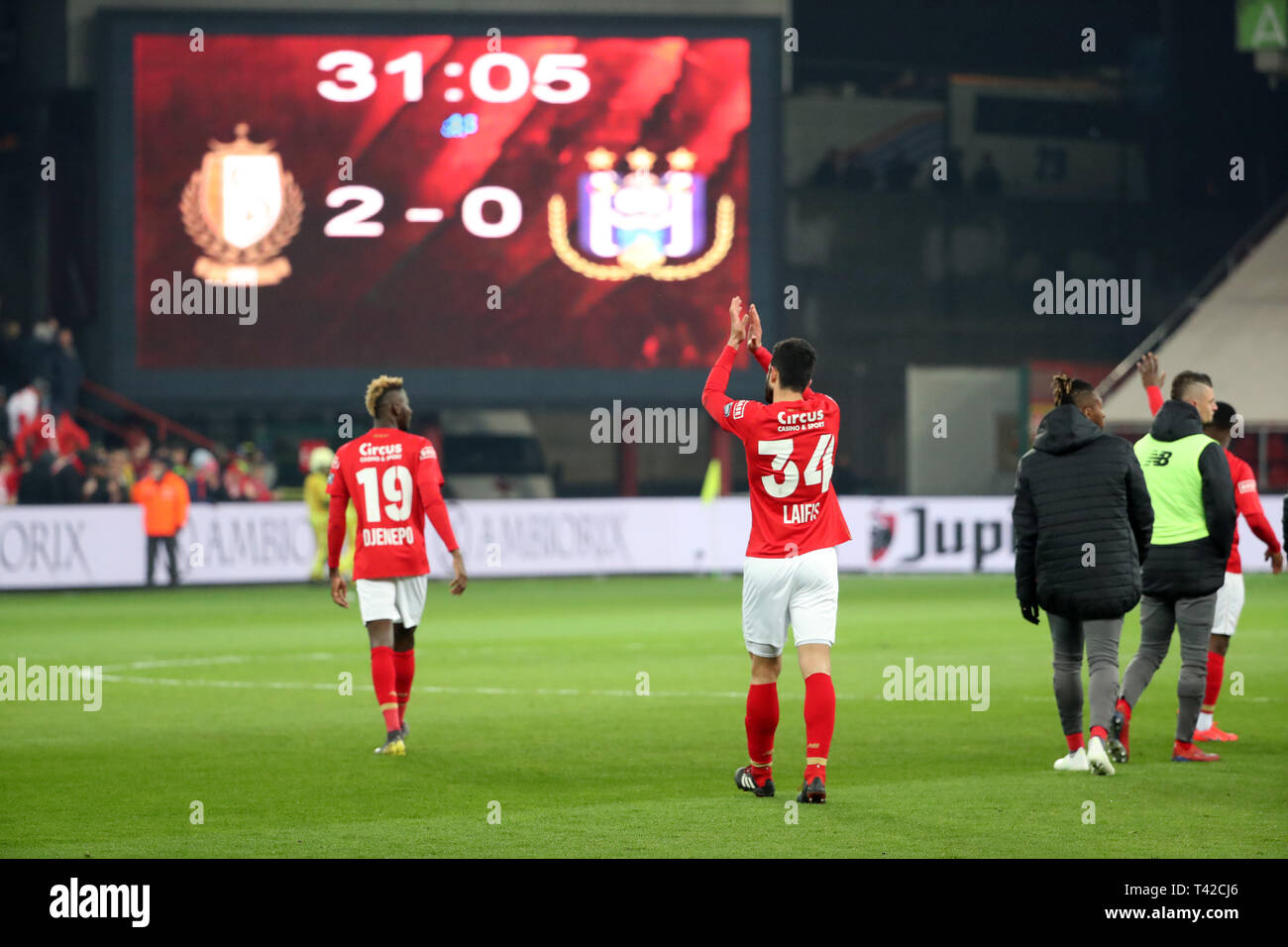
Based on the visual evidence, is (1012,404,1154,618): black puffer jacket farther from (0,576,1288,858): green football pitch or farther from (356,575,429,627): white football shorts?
(356,575,429,627): white football shorts

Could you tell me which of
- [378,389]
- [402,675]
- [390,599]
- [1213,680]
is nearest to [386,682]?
[402,675]

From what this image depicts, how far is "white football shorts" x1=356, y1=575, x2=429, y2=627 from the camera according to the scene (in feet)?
38.4

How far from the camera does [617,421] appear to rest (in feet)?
118

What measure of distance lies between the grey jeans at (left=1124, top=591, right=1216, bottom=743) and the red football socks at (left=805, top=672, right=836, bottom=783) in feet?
7.87

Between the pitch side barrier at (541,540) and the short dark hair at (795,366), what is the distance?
63.1 ft

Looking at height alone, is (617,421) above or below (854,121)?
below

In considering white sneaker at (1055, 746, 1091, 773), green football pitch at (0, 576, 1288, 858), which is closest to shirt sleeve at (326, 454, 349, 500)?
green football pitch at (0, 576, 1288, 858)

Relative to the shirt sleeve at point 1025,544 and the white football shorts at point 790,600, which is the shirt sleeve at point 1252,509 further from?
the white football shorts at point 790,600

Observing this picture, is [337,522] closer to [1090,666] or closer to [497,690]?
[497,690]

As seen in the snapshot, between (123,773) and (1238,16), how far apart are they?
35.0 m

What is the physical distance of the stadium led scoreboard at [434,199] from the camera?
30.8m

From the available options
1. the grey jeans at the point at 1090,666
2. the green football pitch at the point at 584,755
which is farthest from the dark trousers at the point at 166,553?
the grey jeans at the point at 1090,666

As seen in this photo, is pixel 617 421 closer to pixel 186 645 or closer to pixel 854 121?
pixel 854 121

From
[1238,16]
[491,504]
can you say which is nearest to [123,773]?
[491,504]
